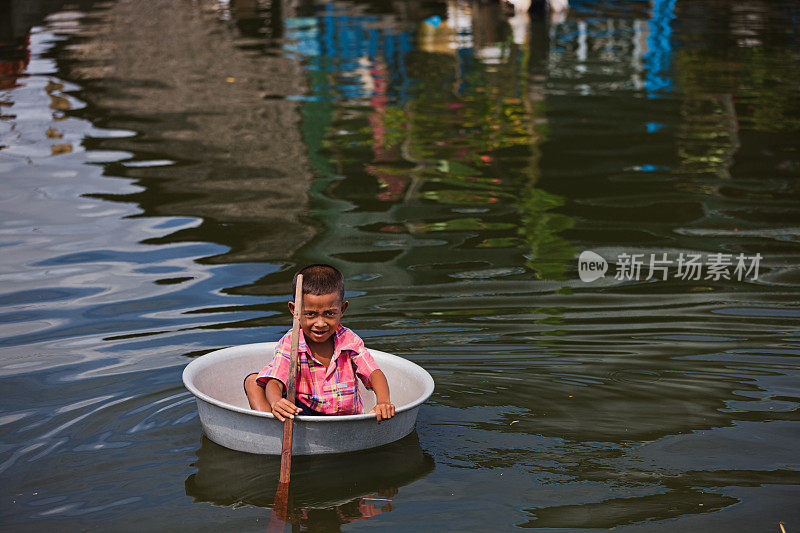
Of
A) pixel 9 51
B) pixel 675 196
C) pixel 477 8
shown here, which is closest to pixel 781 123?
pixel 675 196

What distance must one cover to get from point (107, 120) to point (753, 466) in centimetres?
922

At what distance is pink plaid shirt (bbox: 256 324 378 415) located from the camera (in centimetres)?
436

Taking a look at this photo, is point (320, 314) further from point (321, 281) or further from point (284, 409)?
point (284, 409)

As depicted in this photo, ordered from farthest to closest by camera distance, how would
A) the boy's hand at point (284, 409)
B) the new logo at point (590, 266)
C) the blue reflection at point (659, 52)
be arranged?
1. the blue reflection at point (659, 52)
2. the new logo at point (590, 266)
3. the boy's hand at point (284, 409)

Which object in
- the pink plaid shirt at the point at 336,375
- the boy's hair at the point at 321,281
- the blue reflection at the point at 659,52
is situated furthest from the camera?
the blue reflection at the point at 659,52

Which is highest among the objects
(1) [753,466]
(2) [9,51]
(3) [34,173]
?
(2) [9,51]

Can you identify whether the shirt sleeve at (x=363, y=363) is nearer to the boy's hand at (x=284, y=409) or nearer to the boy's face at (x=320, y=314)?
the boy's face at (x=320, y=314)

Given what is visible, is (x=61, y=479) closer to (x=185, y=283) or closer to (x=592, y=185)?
(x=185, y=283)

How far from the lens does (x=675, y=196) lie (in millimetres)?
8516

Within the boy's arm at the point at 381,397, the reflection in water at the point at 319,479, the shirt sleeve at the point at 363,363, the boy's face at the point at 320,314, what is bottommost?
the reflection in water at the point at 319,479

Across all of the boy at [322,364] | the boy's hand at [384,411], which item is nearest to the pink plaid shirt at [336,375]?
the boy at [322,364]

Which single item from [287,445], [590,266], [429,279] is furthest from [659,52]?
[287,445]

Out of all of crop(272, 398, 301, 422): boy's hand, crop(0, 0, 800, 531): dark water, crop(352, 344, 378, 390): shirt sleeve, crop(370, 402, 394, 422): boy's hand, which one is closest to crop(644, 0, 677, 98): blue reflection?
crop(0, 0, 800, 531): dark water

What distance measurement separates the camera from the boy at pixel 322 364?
4184mm
